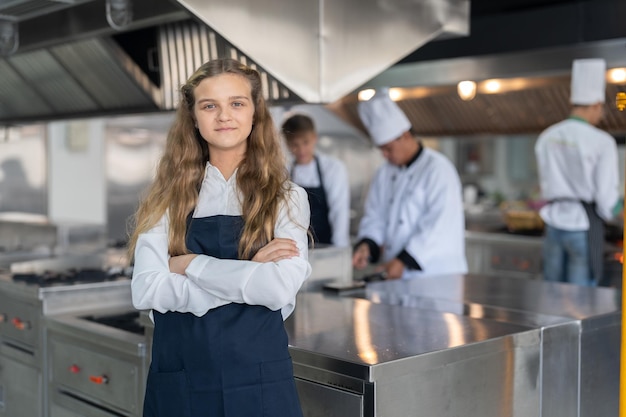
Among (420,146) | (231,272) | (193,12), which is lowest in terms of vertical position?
(231,272)

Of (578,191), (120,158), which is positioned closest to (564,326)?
(578,191)

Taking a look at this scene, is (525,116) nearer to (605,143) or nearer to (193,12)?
(605,143)

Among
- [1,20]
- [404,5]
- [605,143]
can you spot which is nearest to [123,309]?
[1,20]

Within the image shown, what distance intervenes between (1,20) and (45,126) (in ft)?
10.9

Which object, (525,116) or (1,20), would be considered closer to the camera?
(1,20)

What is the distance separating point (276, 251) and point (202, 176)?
0.86 ft

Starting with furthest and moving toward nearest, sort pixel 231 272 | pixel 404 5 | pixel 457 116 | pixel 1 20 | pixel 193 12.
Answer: pixel 457 116 → pixel 1 20 → pixel 404 5 → pixel 193 12 → pixel 231 272

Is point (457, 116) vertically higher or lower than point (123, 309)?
higher

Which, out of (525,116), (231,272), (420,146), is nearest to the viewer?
(231,272)

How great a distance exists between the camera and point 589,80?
3.70 m

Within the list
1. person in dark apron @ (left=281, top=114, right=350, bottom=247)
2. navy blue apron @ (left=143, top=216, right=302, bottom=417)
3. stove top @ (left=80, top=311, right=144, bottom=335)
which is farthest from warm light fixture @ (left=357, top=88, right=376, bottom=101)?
navy blue apron @ (left=143, top=216, right=302, bottom=417)

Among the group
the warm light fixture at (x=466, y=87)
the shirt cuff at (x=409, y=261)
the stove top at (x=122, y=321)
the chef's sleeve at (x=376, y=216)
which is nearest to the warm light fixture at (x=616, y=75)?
the warm light fixture at (x=466, y=87)

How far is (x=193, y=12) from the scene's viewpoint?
2.43m

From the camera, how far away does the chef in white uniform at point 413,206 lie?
3.62 metres
